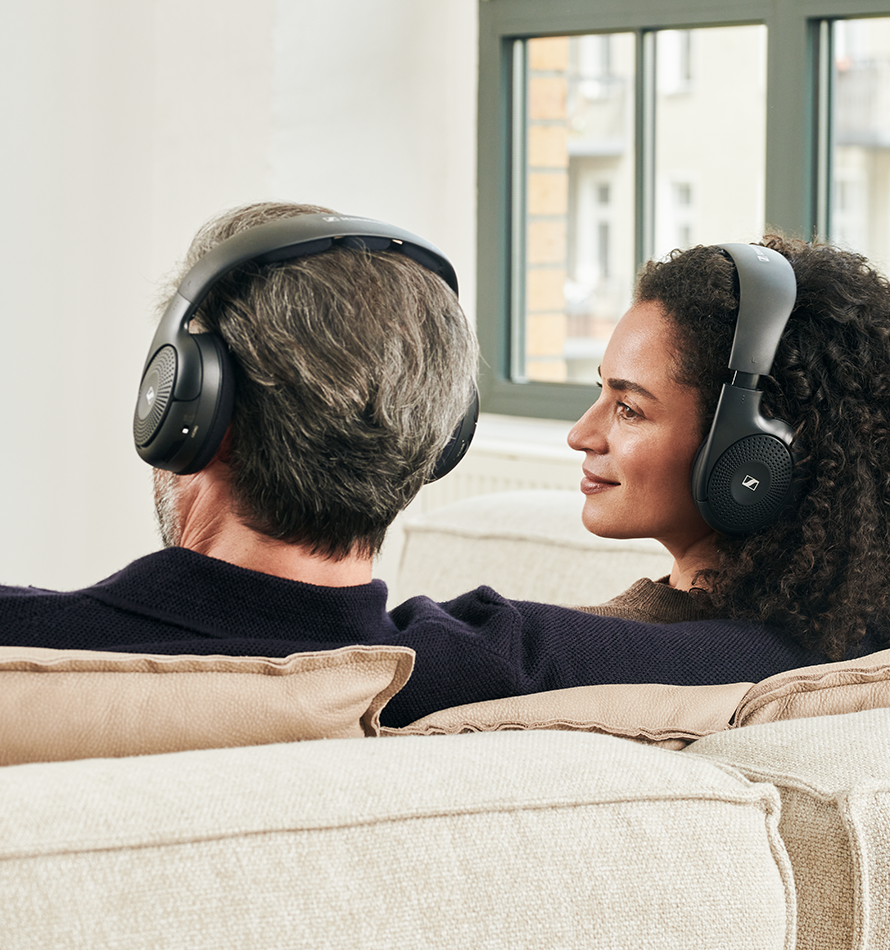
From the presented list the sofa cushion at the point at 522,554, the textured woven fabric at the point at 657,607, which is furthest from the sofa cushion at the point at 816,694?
the sofa cushion at the point at 522,554

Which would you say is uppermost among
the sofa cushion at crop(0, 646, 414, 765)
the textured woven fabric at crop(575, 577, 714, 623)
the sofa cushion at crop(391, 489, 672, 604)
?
the sofa cushion at crop(0, 646, 414, 765)

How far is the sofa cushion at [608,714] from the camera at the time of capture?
844 millimetres

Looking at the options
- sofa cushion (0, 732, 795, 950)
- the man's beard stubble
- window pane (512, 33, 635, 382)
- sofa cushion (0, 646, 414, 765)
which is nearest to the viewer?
sofa cushion (0, 732, 795, 950)

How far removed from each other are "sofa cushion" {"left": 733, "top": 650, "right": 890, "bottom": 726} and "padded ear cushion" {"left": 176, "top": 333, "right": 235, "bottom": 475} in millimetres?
432

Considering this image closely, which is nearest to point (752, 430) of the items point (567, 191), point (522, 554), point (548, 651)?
point (548, 651)

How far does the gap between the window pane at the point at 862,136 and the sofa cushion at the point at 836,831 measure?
7.97ft

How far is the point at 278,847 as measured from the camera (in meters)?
0.61

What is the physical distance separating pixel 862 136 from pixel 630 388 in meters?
2.42

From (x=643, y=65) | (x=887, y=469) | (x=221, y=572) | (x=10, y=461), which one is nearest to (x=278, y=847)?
(x=221, y=572)

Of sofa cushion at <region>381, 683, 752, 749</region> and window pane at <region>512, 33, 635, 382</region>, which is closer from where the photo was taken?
sofa cushion at <region>381, 683, 752, 749</region>

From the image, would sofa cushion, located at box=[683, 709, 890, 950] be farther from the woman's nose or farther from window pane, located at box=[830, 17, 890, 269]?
window pane, located at box=[830, 17, 890, 269]

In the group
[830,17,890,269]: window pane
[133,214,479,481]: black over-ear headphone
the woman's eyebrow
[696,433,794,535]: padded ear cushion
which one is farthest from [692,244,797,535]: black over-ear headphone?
[830,17,890,269]: window pane

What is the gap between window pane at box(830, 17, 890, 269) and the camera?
309cm

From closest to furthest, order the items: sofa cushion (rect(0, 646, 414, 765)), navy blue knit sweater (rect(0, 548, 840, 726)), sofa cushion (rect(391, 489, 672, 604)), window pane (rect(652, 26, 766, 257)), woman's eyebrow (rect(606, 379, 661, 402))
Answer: sofa cushion (rect(0, 646, 414, 765))
navy blue knit sweater (rect(0, 548, 840, 726))
woman's eyebrow (rect(606, 379, 661, 402))
sofa cushion (rect(391, 489, 672, 604))
window pane (rect(652, 26, 766, 257))
